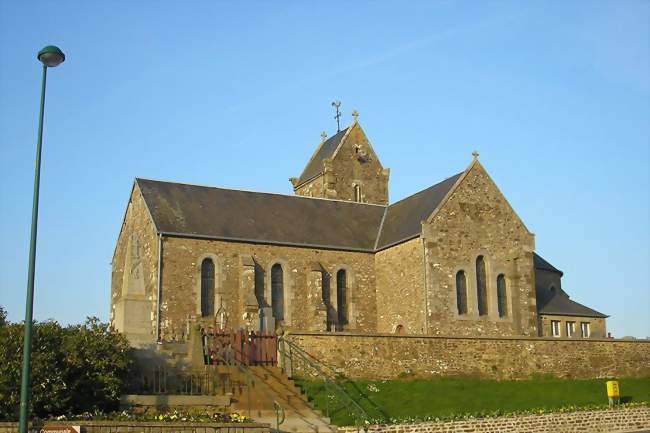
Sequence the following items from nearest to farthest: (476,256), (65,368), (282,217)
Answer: (65,368) < (476,256) < (282,217)

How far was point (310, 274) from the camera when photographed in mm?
38938

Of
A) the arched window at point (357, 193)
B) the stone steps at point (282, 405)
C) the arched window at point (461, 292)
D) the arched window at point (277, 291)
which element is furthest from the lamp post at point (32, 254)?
the arched window at point (357, 193)

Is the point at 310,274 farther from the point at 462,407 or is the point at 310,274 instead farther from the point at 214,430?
the point at 214,430

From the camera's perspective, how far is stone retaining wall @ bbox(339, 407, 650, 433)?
24.0m

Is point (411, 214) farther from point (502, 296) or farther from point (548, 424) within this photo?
point (548, 424)

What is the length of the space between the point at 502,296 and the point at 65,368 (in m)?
23.7

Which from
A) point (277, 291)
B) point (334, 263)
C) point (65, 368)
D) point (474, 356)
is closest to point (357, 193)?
point (334, 263)

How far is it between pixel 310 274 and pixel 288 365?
11.2 m

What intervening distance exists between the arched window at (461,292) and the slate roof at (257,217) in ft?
16.3

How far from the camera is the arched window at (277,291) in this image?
3847 cm

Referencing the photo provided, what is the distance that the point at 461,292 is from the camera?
38625 mm

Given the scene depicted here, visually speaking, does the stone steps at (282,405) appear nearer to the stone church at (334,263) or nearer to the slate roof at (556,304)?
the stone church at (334,263)

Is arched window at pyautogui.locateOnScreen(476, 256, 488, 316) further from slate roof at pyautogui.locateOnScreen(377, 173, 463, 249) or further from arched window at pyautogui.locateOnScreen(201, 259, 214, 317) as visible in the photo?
arched window at pyautogui.locateOnScreen(201, 259, 214, 317)

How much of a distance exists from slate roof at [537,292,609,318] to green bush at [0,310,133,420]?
1049 inches
